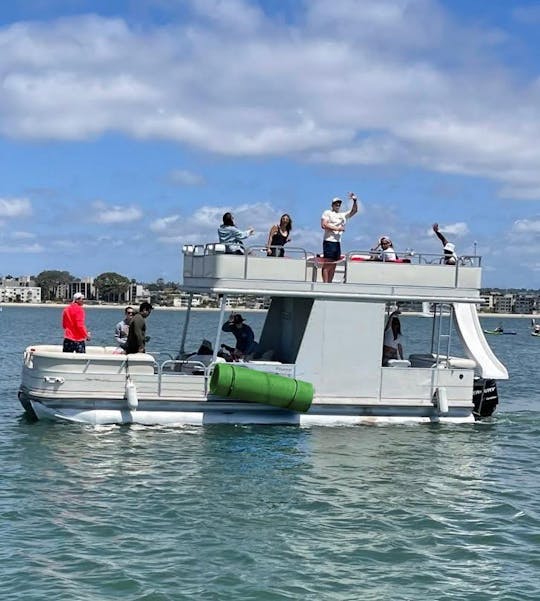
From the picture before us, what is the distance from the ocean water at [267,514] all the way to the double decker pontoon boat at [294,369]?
430 mm

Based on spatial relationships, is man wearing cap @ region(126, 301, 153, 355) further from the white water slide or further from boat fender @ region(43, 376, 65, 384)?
the white water slide

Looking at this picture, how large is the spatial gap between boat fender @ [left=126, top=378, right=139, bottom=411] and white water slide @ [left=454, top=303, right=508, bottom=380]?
758 cm

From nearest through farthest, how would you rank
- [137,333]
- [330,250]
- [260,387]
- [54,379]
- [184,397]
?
[54,379] → [260,387] → [184,397] → [137,333] → [330,250]

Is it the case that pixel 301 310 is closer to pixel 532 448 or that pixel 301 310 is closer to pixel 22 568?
pixel 532 448

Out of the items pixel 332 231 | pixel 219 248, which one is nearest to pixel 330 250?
pixel 332 231

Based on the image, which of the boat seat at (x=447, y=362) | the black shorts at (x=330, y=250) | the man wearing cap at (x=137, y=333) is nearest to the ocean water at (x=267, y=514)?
the boat seat at (x=447, y=362)

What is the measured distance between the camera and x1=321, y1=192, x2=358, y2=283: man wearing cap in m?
19.5

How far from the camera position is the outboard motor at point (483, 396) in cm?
2119

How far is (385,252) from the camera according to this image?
65.7ft

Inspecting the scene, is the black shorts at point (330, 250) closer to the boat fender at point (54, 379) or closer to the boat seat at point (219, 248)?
the boat seat at point (219, 248)

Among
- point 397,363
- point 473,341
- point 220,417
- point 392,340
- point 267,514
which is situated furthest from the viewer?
point 473,341

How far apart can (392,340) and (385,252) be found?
2.06m

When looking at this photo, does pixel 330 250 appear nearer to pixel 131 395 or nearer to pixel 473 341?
pixel 473 341

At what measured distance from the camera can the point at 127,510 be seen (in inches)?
509
